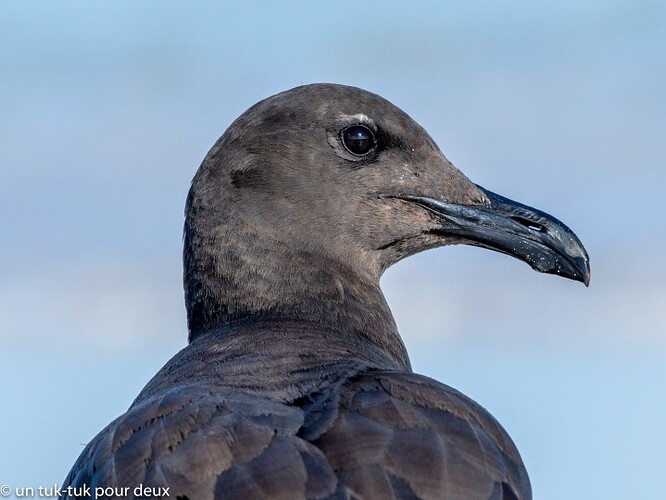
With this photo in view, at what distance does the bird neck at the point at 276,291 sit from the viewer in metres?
6.67

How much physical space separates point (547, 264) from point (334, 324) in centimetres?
108

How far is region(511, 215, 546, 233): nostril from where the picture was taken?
22.7 ft

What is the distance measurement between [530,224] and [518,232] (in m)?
0.08

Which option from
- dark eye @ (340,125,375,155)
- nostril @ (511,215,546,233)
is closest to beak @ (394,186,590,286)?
nostril @ (511,215,546,233)

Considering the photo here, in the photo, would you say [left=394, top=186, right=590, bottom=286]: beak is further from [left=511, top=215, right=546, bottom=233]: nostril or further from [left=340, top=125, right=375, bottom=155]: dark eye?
[left=340, top=125, right=375, bottom=155]: dark eye

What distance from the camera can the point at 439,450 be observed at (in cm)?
494

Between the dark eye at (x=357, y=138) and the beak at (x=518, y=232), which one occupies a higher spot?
the dark eye at (x=357, y=138)

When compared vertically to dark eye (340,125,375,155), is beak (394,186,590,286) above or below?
below

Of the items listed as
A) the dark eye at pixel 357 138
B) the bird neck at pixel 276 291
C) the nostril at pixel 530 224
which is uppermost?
the dark eye at pixel 357 138

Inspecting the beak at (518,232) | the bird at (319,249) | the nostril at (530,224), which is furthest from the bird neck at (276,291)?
the nostril at (530,224)

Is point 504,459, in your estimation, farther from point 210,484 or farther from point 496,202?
point 496,202

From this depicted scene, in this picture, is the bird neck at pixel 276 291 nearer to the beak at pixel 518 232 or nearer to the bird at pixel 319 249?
the bird at pixel 319 249

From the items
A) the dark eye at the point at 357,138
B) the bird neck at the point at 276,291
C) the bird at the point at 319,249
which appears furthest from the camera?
the dark eye at the point at 357,138

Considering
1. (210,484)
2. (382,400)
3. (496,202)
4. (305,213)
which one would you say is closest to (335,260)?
(305,213)
